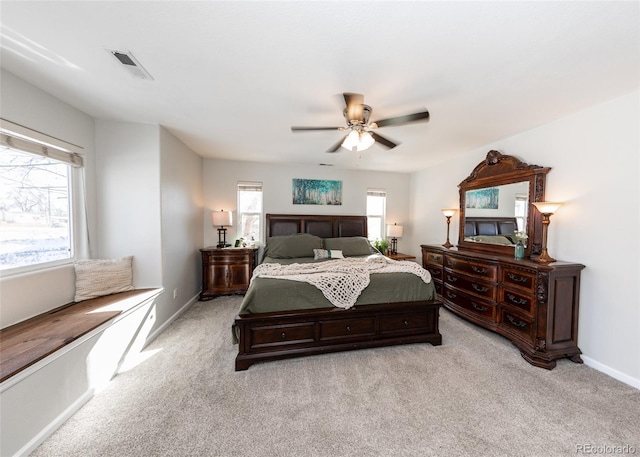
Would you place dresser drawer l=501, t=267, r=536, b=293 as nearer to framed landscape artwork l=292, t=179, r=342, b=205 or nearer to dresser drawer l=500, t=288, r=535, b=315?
dresser drawer l=500, t=288, r=535, b=315

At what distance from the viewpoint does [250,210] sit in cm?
478

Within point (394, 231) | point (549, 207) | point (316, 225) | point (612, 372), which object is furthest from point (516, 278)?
point (316, 225)

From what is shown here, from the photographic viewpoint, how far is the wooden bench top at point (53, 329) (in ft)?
4.73

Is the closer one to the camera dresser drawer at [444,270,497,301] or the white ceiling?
the white ceiling

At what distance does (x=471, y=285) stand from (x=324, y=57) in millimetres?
3189

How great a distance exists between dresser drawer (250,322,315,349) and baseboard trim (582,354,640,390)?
277 cm

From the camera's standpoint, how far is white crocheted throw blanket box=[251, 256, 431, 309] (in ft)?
8.04

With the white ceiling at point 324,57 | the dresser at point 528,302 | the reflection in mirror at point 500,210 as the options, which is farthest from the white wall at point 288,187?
the dresser at point 528,302

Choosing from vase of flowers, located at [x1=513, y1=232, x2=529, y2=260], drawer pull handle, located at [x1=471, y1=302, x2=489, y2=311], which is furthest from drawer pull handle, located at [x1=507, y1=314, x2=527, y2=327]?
vase of flowers, located at [x1=513, y1=232, x2=529, y2=260]

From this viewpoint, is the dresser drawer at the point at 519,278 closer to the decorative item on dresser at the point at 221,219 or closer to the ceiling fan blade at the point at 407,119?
the ceiling fan blade at the point at 407,119

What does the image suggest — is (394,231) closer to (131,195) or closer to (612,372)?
(612,372)

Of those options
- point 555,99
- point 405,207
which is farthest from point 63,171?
point 405,207

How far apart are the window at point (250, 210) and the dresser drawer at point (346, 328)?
286 cm

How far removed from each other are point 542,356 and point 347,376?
1.93 m
